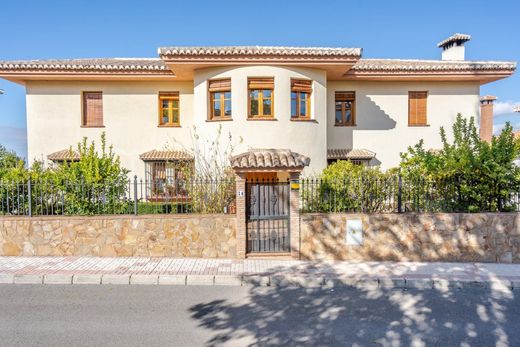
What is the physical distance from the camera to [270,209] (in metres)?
8.55

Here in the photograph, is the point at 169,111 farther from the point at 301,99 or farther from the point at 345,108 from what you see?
the point at 345,108

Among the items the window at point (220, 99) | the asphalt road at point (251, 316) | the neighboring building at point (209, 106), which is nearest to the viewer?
the asphalt road at point (251, 316)

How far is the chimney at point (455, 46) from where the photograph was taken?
1805cm

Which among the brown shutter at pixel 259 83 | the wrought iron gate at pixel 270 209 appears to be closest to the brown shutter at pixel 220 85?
the brown shutter at pixel 259 83

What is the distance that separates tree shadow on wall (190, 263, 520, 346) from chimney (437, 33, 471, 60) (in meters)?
15.1

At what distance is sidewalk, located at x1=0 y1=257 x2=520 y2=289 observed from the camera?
712cm

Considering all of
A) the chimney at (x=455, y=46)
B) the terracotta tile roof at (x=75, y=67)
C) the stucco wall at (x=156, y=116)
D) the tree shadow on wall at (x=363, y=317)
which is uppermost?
the chimney at (x=455, y=46)

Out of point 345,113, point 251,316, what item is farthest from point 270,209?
point 345,113

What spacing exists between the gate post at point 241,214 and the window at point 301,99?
523 cm

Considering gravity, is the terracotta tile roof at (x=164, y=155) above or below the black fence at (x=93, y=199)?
above

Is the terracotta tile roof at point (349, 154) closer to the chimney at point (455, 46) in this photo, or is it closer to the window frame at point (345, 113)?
the window frame at point (345, 113)

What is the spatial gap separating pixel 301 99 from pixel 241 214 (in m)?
6.30

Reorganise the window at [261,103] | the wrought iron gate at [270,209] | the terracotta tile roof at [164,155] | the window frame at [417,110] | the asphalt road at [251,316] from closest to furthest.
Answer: the asphalt road at [251,316]
the wrought iron gate at [270,209]
the window at [261,103]
the terracotta tile roof at [164,155]
the window frame at [417,110]

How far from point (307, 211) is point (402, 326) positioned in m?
4.12
